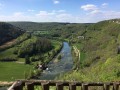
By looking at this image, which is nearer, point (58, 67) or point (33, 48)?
Answer: point (58, 67)

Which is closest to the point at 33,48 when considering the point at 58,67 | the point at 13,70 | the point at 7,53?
the point at 7,53

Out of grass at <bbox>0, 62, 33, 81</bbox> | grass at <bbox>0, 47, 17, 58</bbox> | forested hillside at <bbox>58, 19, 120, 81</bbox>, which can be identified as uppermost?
forested hillside at <bbox>58, 19, 120, 81</bbox>

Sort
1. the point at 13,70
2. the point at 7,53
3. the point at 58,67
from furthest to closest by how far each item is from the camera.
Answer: the point at 7,53, the point at 13,70, the point at 58,67

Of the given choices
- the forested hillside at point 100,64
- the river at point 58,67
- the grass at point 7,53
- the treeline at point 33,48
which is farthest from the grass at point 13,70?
the forested hillside at point 100,64

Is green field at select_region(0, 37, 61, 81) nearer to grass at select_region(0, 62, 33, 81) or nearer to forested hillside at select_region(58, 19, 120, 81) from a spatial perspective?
grass at select_region(0, 62, 33, 81)

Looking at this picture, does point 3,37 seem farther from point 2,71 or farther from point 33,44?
point 2,71

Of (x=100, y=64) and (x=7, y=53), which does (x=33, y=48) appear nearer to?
(x=7, y=53)

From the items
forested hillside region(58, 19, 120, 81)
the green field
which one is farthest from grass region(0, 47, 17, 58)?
forested hillside region(58, 19, 120, 81)

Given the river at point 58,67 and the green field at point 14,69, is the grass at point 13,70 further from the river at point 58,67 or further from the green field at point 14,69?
the river at point 58,67
